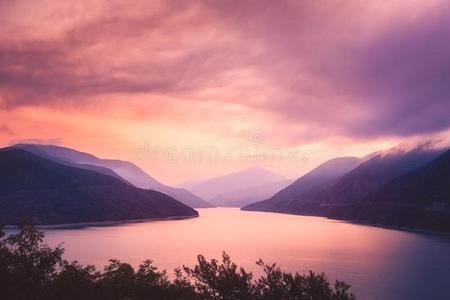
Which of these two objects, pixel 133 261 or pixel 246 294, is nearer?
pixel 246 294

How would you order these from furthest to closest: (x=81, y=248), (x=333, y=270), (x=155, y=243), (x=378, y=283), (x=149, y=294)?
(x=155, y=243) → (x=81, y=248) → (x=333, y=270) → (x=378, y=283) → (x=149, y=294)

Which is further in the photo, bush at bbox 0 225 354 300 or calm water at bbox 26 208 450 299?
calm water at bbox 26 208 450 299

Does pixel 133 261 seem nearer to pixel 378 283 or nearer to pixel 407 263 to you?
pixel 378 283

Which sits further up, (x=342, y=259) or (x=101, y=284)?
(x=101, y=284)

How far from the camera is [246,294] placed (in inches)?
1781

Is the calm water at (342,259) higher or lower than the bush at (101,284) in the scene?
lower

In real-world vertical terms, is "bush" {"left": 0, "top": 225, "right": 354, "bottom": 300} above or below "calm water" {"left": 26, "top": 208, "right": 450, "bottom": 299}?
above

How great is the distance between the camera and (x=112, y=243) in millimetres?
198875

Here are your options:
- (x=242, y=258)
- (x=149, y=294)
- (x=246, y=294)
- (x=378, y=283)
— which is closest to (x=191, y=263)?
(x=242, y=258)

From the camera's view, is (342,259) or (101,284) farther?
(342,259)

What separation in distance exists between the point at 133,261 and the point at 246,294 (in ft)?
347

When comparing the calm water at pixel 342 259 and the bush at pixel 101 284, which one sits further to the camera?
the calm water at pixel 342 259

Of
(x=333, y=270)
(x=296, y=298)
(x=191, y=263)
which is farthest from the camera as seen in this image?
(x=191, y=263)

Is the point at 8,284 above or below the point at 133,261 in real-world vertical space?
above
